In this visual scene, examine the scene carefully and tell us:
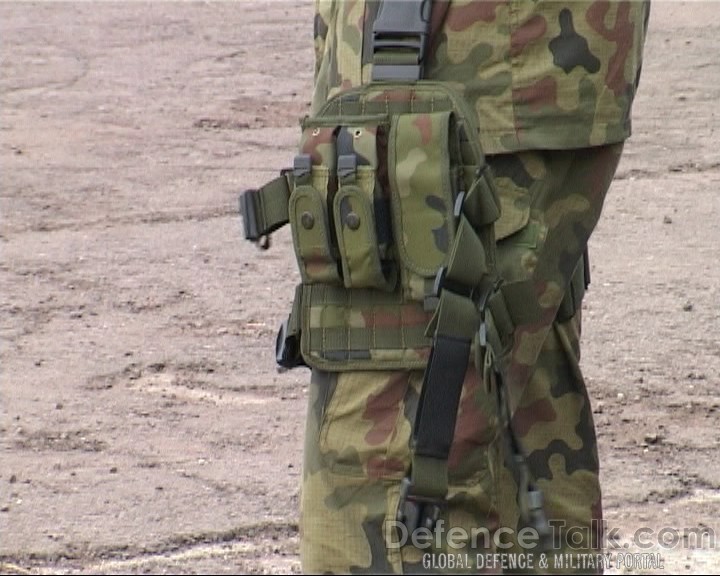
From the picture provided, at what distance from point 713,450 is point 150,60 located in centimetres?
583

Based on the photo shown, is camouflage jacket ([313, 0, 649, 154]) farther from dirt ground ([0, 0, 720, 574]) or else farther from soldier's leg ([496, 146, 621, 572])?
dirt ground ([0, 0, 720, 574])

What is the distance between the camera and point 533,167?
8.35 feet

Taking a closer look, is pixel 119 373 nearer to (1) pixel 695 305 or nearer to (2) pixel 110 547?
(2) pixel 110 547

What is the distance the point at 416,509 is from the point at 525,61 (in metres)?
0.70

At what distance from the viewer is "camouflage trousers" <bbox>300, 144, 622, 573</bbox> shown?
2.51 meters

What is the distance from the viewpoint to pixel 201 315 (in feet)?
18.4

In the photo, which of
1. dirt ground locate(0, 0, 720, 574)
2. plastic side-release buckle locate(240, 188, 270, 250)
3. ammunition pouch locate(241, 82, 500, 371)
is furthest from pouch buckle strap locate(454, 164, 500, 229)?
dirt ground locate(0, 0, 720, 574)

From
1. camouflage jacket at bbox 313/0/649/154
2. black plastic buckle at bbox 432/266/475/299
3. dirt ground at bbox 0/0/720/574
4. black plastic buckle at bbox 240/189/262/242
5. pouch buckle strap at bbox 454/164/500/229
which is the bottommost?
dirt ground at bbox 0/0/720/574

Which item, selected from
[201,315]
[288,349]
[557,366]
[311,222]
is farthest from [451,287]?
[201,315]

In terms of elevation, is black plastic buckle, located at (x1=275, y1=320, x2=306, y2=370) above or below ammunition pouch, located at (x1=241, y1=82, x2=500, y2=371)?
below

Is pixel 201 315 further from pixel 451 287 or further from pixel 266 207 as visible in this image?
pixel 451 287

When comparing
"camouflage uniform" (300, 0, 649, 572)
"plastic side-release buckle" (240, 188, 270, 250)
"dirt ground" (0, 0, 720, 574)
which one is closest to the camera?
"camouflage uniform" (300, 0, 649, 572)

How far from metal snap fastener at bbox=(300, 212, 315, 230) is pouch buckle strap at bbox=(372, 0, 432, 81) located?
0.76 ft

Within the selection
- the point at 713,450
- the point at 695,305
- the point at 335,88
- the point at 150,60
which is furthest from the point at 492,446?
the point at 150,60
